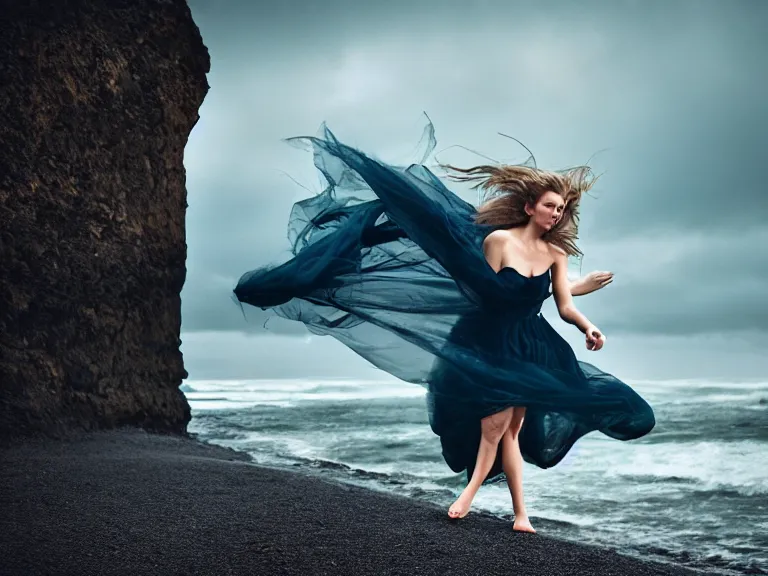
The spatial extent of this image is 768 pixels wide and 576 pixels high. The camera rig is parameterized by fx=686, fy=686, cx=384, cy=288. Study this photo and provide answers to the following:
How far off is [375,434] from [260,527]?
10590 millimetres

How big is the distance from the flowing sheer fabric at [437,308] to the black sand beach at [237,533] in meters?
0.66

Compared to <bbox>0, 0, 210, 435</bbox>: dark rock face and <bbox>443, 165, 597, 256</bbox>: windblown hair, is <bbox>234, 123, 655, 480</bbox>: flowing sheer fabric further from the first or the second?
<bbox>0, 0, 210, 435</bbox>: dark rock face

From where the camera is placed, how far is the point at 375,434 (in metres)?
14.5

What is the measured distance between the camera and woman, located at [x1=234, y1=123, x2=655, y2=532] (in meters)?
4.19

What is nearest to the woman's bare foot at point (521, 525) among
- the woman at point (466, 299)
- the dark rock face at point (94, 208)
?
the woman at point (466, 299)

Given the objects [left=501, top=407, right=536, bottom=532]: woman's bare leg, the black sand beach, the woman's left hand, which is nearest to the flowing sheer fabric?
[left=501, top=407, right=536, bottom=532]: woman's bare leg

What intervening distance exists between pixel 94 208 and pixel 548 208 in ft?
23.6

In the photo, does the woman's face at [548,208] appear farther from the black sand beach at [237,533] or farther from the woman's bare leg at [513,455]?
the black sand beach at [237,533]

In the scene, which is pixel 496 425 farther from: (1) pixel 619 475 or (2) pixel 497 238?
(1) pixel 619 475

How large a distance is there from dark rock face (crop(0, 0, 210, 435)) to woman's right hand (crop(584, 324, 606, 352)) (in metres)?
6.78

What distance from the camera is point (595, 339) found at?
408 centimetres

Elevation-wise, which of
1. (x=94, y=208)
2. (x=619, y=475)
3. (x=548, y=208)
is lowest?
(x=619, y=475)

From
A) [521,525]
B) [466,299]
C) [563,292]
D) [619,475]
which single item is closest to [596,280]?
[563,292]

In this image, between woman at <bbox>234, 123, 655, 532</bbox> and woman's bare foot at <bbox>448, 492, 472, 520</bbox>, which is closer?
woman at <bbox>234, 123, 655, 532</bbox>
